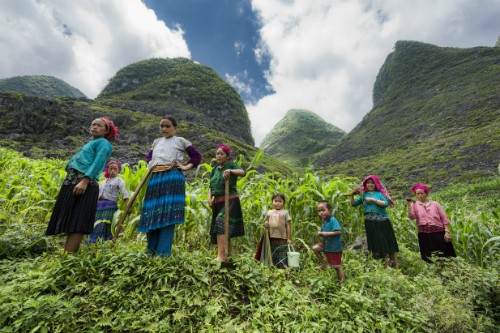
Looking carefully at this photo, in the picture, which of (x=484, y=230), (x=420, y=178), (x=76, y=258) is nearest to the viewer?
(x=76, y=258)

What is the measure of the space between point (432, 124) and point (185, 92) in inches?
2202

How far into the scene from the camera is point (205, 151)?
1066 inches

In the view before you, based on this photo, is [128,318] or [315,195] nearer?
[128,318]

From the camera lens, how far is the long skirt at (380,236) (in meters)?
3.95

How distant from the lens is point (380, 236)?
400 cm

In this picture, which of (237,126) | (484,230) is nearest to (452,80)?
(237,126)

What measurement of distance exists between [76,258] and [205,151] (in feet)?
82.1

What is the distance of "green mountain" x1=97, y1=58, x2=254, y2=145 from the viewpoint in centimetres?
6475

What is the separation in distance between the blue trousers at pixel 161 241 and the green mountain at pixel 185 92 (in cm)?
6036

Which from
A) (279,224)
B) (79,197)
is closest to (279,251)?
(279,224)

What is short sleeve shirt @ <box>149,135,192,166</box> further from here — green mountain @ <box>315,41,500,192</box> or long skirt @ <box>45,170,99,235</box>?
green mountain @ <box>315,41,500,192</box>

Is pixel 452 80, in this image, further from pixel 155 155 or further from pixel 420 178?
pixel 155 155

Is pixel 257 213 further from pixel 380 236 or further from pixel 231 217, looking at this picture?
pixel 380 236

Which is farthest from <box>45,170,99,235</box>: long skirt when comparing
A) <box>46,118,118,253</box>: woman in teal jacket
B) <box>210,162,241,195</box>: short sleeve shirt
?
<box>210,162,241,195</box>: short sleeve shirt
